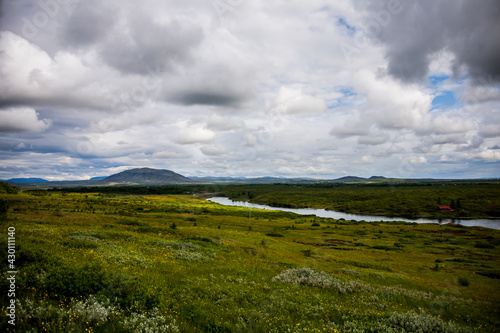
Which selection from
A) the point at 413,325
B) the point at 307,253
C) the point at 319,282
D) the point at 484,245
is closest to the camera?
the point at 413,325

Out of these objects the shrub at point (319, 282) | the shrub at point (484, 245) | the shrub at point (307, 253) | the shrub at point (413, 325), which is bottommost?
the shrub at point (484, 245)

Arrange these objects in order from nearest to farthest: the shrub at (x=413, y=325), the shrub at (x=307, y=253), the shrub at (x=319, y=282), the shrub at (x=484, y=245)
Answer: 1. the shrub at (x=413, y=325)
2. the shrub at (x=319, y=282)
3. the shrub at (x=307, y=253)
4. the shrub at (x=484, y=245)

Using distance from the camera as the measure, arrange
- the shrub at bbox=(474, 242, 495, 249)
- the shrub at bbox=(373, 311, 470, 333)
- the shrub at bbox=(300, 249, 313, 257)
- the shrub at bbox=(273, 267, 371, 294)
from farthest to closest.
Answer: the shrub at bbox=(474, 242, 495, 249)
the shrub at bbox=(300, 249, 313, 257)
the shrub at bbox=(273, 267, 371, 294)
the shrub at bbox=(373, 311, 470, 333)

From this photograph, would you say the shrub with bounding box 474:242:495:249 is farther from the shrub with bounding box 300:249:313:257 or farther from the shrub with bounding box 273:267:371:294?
the shrub with bounding box 273:267:371:294

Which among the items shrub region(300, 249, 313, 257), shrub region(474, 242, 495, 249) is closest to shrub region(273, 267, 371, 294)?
shrub region(300, 249, 313, 257)

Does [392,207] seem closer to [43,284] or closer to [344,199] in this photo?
[344,199]

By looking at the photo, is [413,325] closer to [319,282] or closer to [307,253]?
[319,282]

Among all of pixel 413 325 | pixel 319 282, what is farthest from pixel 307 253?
pixel 413 325

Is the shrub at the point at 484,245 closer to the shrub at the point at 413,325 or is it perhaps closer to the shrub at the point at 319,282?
the shrub at the point at 319,282

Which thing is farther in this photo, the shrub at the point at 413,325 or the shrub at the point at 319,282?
the shrub at the point at 319,282

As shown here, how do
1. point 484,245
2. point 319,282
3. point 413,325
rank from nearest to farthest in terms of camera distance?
point 413,325
point 319,282
point 484,245

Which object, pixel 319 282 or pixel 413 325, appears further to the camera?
pixel 319 282

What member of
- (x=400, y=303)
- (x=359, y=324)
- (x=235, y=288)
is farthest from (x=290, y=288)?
(x=400, y=303)

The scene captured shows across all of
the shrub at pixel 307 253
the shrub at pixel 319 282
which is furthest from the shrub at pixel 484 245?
the shrub at pixel 319 282
